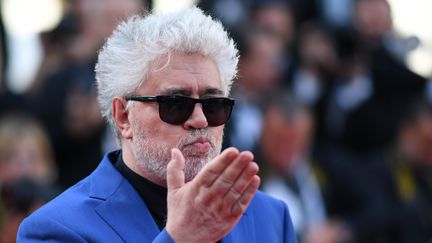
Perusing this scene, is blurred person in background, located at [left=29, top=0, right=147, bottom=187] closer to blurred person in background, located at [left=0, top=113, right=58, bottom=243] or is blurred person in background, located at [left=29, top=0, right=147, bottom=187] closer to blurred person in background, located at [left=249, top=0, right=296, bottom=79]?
blurred person in background, located at [left=0, top=113, right=58, bottom=243]

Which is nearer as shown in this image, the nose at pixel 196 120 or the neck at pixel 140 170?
the nose at pixel 196 120

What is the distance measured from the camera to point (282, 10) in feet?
32.4

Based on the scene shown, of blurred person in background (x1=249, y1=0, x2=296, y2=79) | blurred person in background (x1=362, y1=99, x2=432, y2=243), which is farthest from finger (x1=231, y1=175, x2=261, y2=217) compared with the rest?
blurred person in background (x1=249, y1=0, x2=296, y2=79)

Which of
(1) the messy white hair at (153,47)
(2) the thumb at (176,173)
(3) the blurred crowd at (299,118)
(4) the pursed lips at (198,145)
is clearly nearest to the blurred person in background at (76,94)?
(3) the blurred crowd at (299,118)

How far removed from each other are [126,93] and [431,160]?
17.1ft

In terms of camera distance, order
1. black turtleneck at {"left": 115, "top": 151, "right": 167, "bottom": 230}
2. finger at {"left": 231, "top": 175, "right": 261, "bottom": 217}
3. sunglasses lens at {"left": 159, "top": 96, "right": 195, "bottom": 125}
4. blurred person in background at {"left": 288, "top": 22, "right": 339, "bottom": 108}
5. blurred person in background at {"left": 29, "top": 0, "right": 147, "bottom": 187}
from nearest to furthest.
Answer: finger at {"left": 231, "top": 175, "right": 261, "bottom": 217} < sunglasses lens at {"left": 159, "top": 96, "right": 195, "bottom": 125} < black turtleneck at {"left": 115, "top": 151, "right": 167, "bottom": 230} < blurred person in background at {"left": 29, "top": 0, "right": 147, "bottom": 187} < blurred person in background at {"left": 288, "top": 22, "right": 339, "bottom": 108}

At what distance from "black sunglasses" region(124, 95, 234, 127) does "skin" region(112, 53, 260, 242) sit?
0.02 meters

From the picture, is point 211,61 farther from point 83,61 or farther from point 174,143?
point 83,61

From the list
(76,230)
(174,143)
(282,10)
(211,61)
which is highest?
(282,10)

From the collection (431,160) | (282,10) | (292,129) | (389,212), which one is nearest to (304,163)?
(292,129)

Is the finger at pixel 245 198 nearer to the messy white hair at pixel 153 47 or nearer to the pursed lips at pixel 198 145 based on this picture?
the pursed lips at pixel 198 145

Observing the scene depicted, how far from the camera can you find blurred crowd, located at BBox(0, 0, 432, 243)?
7.44 meters

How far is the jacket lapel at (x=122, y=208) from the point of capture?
389cm

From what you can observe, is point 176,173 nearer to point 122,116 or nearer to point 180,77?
point 180,77
